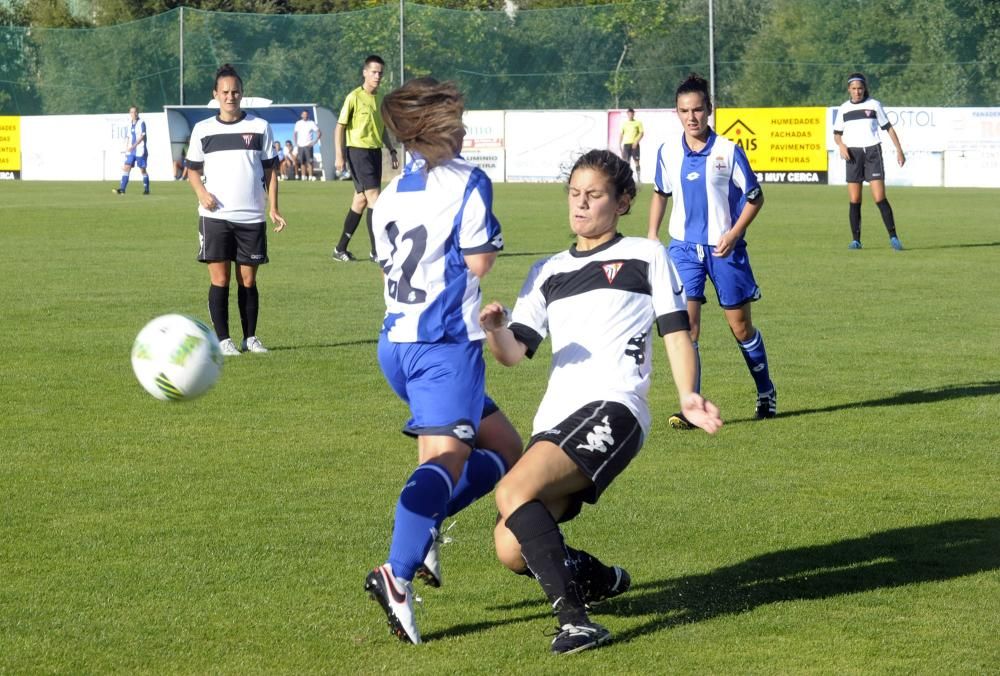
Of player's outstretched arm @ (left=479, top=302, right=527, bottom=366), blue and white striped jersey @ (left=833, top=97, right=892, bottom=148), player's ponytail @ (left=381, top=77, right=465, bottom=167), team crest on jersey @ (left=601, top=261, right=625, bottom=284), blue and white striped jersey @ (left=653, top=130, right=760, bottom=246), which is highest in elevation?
blue and white striped jersey @ (left=833, top=97, right=892, bottom=148)

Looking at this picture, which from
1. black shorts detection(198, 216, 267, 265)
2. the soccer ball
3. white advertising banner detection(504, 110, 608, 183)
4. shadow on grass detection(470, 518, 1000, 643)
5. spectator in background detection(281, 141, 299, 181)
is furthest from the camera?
spectator in background detection(281, 141, 299, 181)

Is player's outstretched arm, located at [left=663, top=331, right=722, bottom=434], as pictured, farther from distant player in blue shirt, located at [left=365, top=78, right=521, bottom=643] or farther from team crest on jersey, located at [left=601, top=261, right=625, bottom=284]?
distant player in blue shirt, located at [left=365, top=78, right=521, bottom=643]

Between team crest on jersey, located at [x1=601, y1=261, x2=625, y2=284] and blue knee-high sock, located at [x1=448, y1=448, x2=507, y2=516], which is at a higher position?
team crest on jersey, located at [x1=601, y1=261, x2=625, y2=284]

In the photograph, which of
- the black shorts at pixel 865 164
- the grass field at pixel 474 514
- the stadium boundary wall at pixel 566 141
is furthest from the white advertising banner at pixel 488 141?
the grass field at pixel 474 514

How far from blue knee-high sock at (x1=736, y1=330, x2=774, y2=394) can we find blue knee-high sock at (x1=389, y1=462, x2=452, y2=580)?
398 centimetres

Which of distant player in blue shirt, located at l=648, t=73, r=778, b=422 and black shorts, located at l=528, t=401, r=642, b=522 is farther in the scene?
distant player in blue shirt, located at l=648, t=73, r=778, b=422

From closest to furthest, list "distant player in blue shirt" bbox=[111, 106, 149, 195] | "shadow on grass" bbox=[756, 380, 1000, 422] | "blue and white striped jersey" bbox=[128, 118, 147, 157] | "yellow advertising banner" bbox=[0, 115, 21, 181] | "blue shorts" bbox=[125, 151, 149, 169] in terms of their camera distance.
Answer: "shadow on grass" bbox=[756, 380, 1000, 422], "blue shorts" bbox=[125, 151, 149, 169], "distant player in blue shirt" bbox=[111, 106, 149, 195], "blue and white striped jersey" bbox=[128, 118, 147, 157], "yellow advertising banner" bbox=[0, 115, 21, 181]

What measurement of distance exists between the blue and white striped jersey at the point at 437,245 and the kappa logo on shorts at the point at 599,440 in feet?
1.67

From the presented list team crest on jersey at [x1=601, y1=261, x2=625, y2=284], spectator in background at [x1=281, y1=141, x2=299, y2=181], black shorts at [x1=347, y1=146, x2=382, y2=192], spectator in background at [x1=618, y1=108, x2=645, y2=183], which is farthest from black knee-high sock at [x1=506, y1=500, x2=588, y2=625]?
spectator in background at [x1=281, y1=141, x2=299, y2=181]

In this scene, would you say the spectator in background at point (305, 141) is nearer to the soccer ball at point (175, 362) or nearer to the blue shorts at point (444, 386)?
the soccer ball at point (175, 362)

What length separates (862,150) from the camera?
18.3 m

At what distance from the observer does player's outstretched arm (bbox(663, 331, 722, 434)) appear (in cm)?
401

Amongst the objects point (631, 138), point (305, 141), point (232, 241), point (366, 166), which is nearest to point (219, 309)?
point (232, 241)

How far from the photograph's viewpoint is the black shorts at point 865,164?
18062 millimetres
